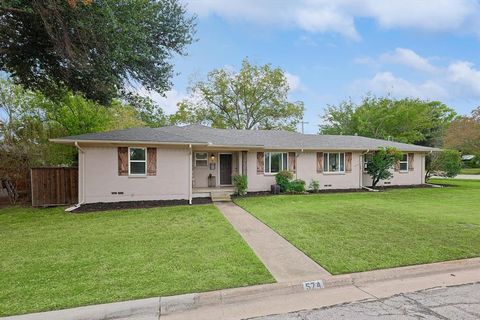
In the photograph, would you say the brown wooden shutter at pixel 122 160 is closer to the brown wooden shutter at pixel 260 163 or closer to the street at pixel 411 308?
the brown wooden shutter at pixel 260 163

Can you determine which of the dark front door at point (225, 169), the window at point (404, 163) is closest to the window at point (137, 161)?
the dark front door at point (225, 169)

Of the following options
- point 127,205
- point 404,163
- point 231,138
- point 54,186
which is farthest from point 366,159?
point 54,186

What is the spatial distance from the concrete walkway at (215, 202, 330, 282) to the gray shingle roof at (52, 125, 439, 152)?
5623 mm

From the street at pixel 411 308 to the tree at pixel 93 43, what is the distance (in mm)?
7415

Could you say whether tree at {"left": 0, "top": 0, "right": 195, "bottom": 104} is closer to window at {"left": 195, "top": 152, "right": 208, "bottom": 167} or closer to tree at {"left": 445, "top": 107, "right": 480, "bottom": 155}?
window at {"left": 195, "top": 152, "right": 208, "bottom": 167}

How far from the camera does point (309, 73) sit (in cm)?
2009

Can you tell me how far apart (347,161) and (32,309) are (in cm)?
1617

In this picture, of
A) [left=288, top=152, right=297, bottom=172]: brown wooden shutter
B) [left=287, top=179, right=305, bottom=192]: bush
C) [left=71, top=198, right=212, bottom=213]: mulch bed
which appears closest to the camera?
[left=71, top=198, right=212, bottom=213]: mulch bed

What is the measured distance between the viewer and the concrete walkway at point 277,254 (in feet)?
15.0

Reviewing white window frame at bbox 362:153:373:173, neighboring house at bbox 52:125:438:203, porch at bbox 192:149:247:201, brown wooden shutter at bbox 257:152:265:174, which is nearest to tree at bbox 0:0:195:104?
neighboring house at bbox 52:125:438:203

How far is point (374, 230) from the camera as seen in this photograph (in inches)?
283

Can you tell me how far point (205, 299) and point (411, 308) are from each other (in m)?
2.61

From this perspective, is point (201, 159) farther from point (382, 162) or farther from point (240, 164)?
point (382, 162)

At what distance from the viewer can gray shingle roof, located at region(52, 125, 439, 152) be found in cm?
1211
